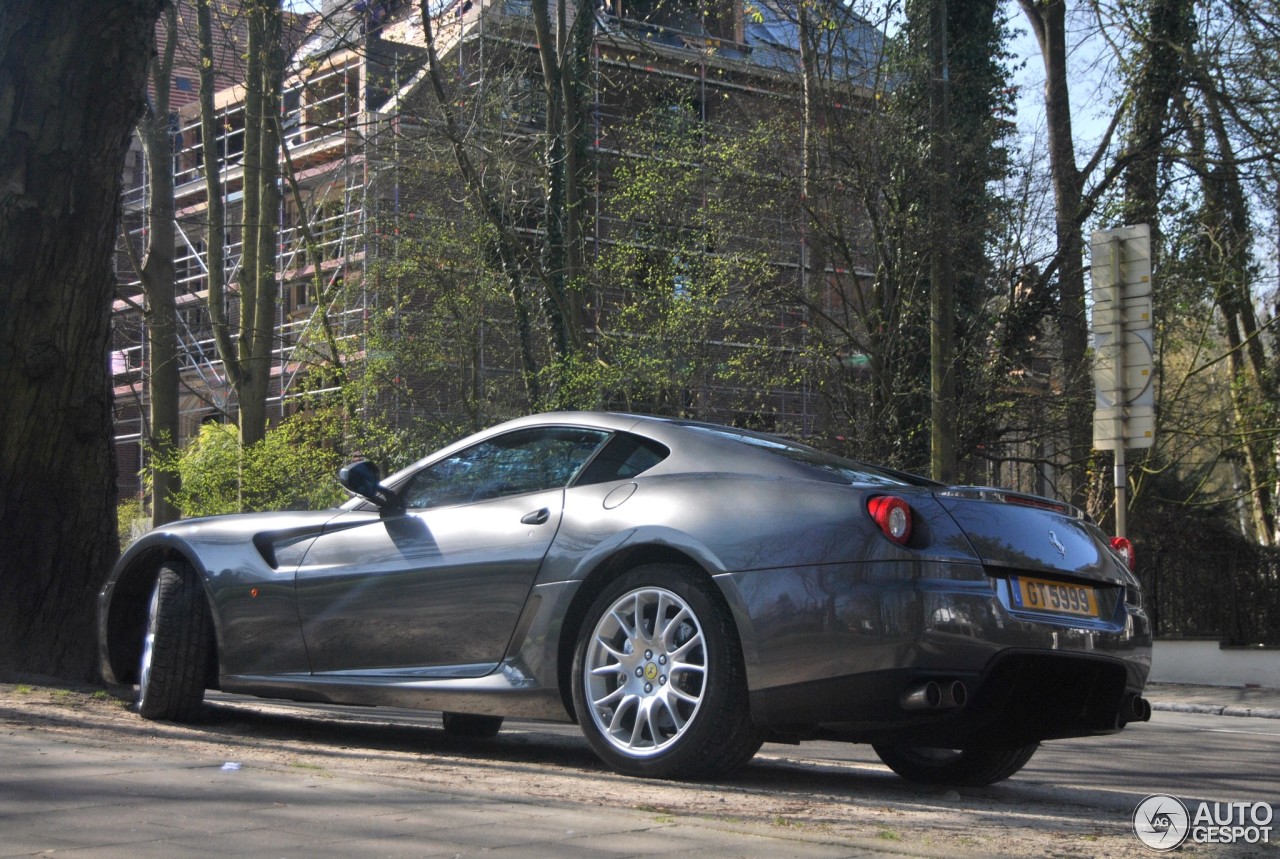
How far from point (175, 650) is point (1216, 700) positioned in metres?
11.5

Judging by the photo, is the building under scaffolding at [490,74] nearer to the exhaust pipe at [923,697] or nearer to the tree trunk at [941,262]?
the tree trunk at [941,262]

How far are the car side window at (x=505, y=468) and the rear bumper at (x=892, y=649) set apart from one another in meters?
1.09

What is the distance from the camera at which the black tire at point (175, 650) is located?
21.2ft

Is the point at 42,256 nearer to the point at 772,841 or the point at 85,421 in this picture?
the point at 85,421

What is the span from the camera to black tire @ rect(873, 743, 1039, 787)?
18.8 feet

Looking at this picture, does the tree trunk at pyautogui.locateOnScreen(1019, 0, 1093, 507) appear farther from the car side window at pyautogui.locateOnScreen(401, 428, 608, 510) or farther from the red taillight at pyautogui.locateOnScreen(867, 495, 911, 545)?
the red taillight at pyautogui.locateOnScreen(867, 495, 911, 545)

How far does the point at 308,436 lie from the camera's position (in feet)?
64.6

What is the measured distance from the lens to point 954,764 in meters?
5.81

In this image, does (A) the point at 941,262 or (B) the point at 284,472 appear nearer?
(A) the point at 941,262

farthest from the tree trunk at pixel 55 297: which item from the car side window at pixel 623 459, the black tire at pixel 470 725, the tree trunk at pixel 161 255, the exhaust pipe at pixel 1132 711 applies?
the tree trunk at pixel 161 255

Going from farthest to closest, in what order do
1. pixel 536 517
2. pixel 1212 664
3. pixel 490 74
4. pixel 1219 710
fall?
pixel 490 74
pixel 1212 664
pixel 1219 710
pixel 536 517

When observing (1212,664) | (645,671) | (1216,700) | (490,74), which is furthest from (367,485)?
(490,74)

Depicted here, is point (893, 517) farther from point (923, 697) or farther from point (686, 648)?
point (686, 648)

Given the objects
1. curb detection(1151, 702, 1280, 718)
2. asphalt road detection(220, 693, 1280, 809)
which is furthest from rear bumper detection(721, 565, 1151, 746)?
curb detection(1151, 702, 1280, 718)
